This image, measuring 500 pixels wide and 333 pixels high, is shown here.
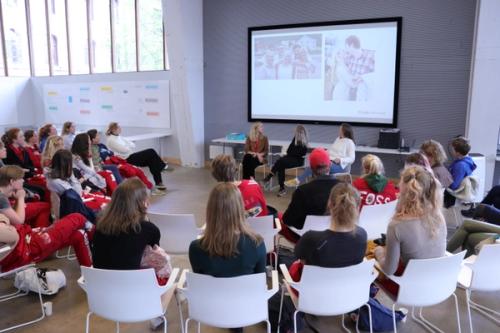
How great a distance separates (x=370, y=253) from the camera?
10.1 feet

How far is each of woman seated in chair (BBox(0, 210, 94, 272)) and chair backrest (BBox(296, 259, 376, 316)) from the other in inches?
72.2

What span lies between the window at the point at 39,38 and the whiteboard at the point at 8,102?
77 cm

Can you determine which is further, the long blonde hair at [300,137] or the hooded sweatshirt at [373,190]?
the long blonde hair at [300,137]

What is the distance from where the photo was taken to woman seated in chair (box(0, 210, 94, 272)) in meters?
2.59

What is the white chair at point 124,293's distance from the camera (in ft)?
6.43

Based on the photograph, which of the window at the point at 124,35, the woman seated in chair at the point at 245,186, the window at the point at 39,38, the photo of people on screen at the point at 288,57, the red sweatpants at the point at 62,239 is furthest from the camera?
the window at the point at 39,38

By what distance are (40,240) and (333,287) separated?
204cm

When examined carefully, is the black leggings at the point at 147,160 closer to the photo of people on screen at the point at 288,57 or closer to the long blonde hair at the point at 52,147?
the long blonde hair at the point at 52,147

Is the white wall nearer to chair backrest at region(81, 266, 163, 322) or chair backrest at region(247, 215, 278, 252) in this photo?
chair backrest at region(247, 215, 278, 252)

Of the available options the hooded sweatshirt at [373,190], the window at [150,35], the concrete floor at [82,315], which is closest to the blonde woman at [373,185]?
the hooded sweatshirt at [373,190]

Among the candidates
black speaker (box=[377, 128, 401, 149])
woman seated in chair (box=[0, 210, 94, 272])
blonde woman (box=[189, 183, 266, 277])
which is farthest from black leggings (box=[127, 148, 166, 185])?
blonde woman (box=[189, 183, 266, 277])

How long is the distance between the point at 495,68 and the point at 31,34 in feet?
35.5

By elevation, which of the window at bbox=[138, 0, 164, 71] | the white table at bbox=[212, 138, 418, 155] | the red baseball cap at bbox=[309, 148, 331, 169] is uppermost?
the window at bbox=[138, 0, 164, 71]

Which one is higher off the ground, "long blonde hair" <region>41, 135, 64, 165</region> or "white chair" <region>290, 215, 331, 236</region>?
"long blonde hair" <region>41, 135, 64, 165</region>
